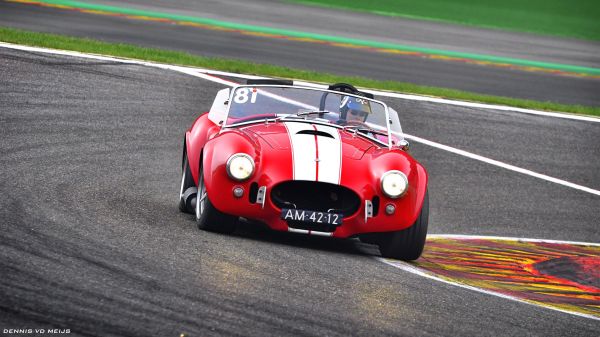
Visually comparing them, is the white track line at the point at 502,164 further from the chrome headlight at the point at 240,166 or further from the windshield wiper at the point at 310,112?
the chrome headlight at the point at 240,166

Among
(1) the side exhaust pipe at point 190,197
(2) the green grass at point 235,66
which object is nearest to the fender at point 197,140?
(1) the side exhaust pipe at point 190,197

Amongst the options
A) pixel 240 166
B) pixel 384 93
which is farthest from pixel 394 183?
pixel 384 93

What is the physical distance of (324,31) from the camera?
2361 centimetres

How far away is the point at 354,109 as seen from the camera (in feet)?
30.5

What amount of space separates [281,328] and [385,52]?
16.7 meters

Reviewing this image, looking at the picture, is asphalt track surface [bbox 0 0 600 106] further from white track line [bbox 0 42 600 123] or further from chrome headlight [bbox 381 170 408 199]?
chrome headlight [bbox 381 170 408 199]

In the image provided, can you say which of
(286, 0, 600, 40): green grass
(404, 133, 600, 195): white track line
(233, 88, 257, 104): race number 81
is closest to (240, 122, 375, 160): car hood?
(233, 88, 257, 104): race number 81

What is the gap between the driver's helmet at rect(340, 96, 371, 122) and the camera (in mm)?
9250

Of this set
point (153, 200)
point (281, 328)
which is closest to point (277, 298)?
point (281, 328)

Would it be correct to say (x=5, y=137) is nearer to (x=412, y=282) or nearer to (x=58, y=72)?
(x=58, y=72)

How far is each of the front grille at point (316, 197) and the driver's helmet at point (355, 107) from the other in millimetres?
1448

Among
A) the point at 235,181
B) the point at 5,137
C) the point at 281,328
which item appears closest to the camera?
the point at 281,328

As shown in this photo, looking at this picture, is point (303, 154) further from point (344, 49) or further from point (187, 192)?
point (344, 49)

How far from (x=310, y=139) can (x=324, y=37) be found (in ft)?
47.8
